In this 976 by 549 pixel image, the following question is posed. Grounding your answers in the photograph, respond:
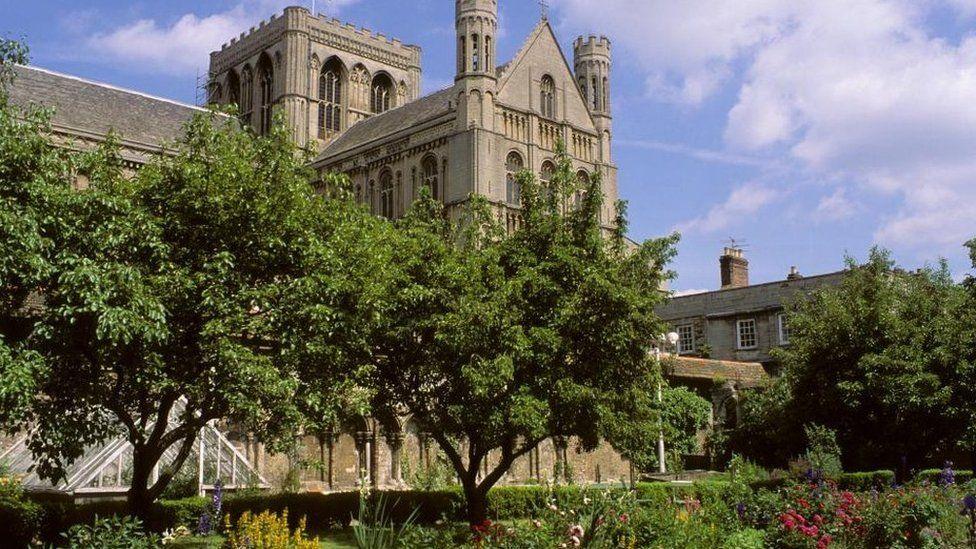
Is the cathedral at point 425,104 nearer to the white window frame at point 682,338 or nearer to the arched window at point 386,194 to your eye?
the arched window at point 386,194

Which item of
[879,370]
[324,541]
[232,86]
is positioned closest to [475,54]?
[232,86]

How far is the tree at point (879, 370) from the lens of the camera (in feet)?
87.8

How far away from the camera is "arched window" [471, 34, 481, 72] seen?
60531 mm

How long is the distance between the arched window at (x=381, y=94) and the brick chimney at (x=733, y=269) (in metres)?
36.0

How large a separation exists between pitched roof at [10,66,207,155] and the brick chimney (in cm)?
2910

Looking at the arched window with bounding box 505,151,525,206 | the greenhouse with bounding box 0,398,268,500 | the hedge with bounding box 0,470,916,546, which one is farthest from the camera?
the arched window with bounding box 505,151,525,206

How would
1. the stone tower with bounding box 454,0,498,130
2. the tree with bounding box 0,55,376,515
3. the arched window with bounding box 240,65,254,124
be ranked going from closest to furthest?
the tree with bounding box 0,55,376,515 → the stone tower with bounding box 454,0,498,130 → the arched window with bounding box 240,65,254,124

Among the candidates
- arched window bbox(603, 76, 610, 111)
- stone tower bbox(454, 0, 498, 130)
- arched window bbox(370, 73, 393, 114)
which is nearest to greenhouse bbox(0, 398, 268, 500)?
stone tower bbox(454, 0, 498, 130)

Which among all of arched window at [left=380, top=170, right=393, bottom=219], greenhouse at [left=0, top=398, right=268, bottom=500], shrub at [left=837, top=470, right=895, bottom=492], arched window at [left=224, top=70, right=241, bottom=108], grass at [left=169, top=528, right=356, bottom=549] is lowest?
grass at [left=169, top=528, right=356, bottom=549]

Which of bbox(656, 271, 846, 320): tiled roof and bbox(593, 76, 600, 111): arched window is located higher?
bbox(593, 76, 600, 111): arched window

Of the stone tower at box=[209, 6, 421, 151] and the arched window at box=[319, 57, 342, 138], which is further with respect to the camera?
the arched window at box=[319, 57, 342, 138]

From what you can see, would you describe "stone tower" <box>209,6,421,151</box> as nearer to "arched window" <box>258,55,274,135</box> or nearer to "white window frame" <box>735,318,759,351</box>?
"arched window" <box>258,55,274,135</box>

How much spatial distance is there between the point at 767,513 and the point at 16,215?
12367 millimetres

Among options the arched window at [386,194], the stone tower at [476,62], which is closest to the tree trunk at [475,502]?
the stone tower at [476,62]
